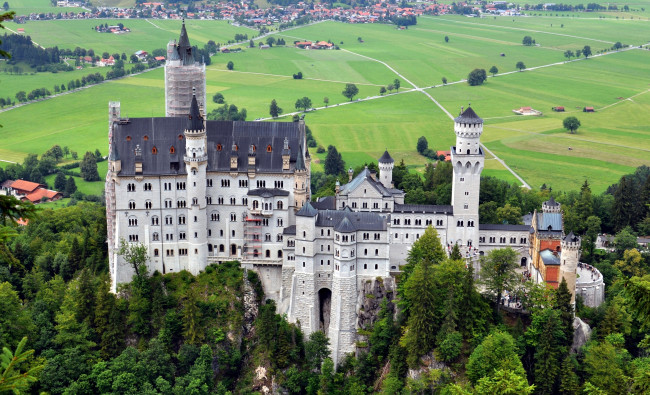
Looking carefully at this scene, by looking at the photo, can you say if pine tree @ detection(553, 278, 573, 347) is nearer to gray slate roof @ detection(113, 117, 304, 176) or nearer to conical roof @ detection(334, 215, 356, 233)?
conical roof @ detection(334, 215, 356, 233)

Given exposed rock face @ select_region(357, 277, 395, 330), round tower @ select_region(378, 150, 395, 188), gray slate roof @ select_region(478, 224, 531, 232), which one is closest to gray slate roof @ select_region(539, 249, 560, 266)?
gray slate roof @ select_region(478, 224, 531, 232)

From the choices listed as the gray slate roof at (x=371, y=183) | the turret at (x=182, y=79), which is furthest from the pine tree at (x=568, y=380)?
the turret at (x=182, y=79)

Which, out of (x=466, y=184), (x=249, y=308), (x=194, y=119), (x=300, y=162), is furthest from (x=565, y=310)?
(x=194, y=119)

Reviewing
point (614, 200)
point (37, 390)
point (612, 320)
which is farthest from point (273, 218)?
point (614, 200)

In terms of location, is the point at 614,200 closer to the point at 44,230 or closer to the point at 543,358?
the point at 543,358

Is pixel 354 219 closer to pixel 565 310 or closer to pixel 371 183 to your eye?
pixel 371 183

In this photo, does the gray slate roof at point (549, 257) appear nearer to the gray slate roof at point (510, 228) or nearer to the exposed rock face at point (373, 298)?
the gray slate roof at point (510, 228)
